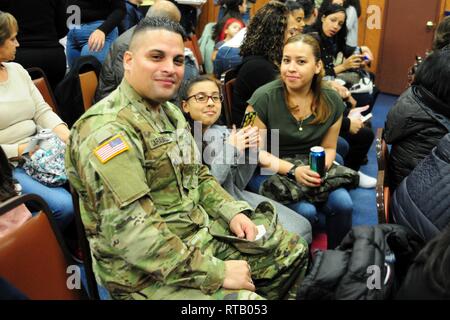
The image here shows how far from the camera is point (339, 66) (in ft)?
13.1

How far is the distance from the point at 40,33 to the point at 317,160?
1.99 metres

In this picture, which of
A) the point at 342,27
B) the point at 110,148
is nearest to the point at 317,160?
the point at 110,148

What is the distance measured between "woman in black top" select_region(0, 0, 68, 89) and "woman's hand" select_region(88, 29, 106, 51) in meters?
0.26

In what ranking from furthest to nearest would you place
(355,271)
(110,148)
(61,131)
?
(61,131) → (110,148) → (355,271)

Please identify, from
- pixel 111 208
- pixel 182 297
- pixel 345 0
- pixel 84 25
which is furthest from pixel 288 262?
pixel 345 0

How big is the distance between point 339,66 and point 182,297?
2979 millimetres

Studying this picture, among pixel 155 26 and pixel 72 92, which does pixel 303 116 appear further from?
pixel 72 92

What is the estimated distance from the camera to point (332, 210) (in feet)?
8.00

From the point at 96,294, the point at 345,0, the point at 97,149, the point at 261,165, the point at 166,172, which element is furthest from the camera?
the point at 345,0

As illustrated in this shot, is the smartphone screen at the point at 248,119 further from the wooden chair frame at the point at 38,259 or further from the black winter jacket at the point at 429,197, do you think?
the wooden chair frame at the point at 38,259

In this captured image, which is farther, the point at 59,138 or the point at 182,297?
the point at 59,138

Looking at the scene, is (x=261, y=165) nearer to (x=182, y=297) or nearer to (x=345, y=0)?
(x=182, y=297)

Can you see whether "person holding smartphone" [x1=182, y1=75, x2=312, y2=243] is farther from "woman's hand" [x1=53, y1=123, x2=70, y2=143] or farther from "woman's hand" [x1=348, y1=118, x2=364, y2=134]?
"woman's hand" [x1=348, y1=118, x2=364, y2=134]

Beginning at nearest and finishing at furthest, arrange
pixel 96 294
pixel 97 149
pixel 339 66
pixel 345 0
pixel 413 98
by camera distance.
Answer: pixel 97 149 < pixel 96 294 < pixel 413 98 < pixel 339 66 < pixel 345 0
